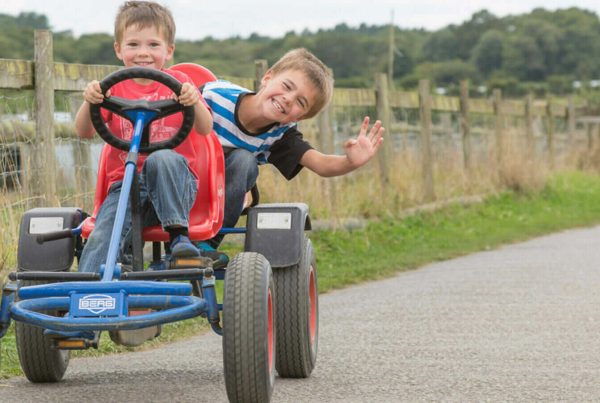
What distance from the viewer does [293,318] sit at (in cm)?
586

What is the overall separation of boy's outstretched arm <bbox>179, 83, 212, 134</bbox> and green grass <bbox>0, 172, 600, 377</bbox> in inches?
59.2

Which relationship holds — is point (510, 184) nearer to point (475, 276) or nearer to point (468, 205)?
point (468, 205)

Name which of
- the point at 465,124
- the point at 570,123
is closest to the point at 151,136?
the point at 465,124

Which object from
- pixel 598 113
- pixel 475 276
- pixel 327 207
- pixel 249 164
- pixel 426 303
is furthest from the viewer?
pixel 598 113

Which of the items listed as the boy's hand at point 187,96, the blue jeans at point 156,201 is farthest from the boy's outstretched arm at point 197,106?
the blue jeans at point 156,201

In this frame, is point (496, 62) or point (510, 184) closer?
point (510, 184)

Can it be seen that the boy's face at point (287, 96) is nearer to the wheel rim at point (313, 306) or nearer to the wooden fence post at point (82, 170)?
the wheel rim at point (313, 306)

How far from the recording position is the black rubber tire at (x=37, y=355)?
18.7ft

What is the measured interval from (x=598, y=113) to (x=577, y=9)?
60.2m

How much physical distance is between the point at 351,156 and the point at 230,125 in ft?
1.93

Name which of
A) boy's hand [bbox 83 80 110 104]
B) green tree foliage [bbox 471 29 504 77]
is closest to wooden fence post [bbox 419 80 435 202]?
boy's hand [bbox 83 80 110 104]

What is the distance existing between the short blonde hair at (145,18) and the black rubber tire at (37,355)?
3.76 feet

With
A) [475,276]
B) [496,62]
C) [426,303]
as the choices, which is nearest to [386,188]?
[475,276]

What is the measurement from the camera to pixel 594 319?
8.16m
